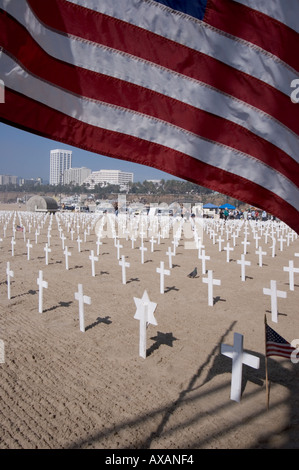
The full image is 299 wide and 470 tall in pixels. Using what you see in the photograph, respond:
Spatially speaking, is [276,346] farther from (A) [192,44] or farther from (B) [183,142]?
(A) [192,44]

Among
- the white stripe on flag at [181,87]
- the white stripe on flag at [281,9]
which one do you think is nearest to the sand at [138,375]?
the white stripe on flag at [181,87]

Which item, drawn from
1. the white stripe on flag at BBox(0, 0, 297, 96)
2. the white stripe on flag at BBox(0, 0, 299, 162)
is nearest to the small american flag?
the white stripe on flag at BBox(0, 0, 299, 162)

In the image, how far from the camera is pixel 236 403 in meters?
3.58

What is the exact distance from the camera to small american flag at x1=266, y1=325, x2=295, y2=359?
11.4 feet

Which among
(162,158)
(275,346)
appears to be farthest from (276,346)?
(162,158)

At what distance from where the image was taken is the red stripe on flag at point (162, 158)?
8.68ft

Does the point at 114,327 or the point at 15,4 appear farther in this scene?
the point at 114,327

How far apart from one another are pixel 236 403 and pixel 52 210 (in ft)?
143

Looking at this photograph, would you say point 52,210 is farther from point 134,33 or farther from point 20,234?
point 134,33

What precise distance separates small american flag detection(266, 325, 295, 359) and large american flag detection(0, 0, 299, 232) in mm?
1377

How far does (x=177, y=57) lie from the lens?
2582 millimetres

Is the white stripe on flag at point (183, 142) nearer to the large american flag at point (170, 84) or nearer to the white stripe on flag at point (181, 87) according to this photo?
the large american flag at point (170, 84)
